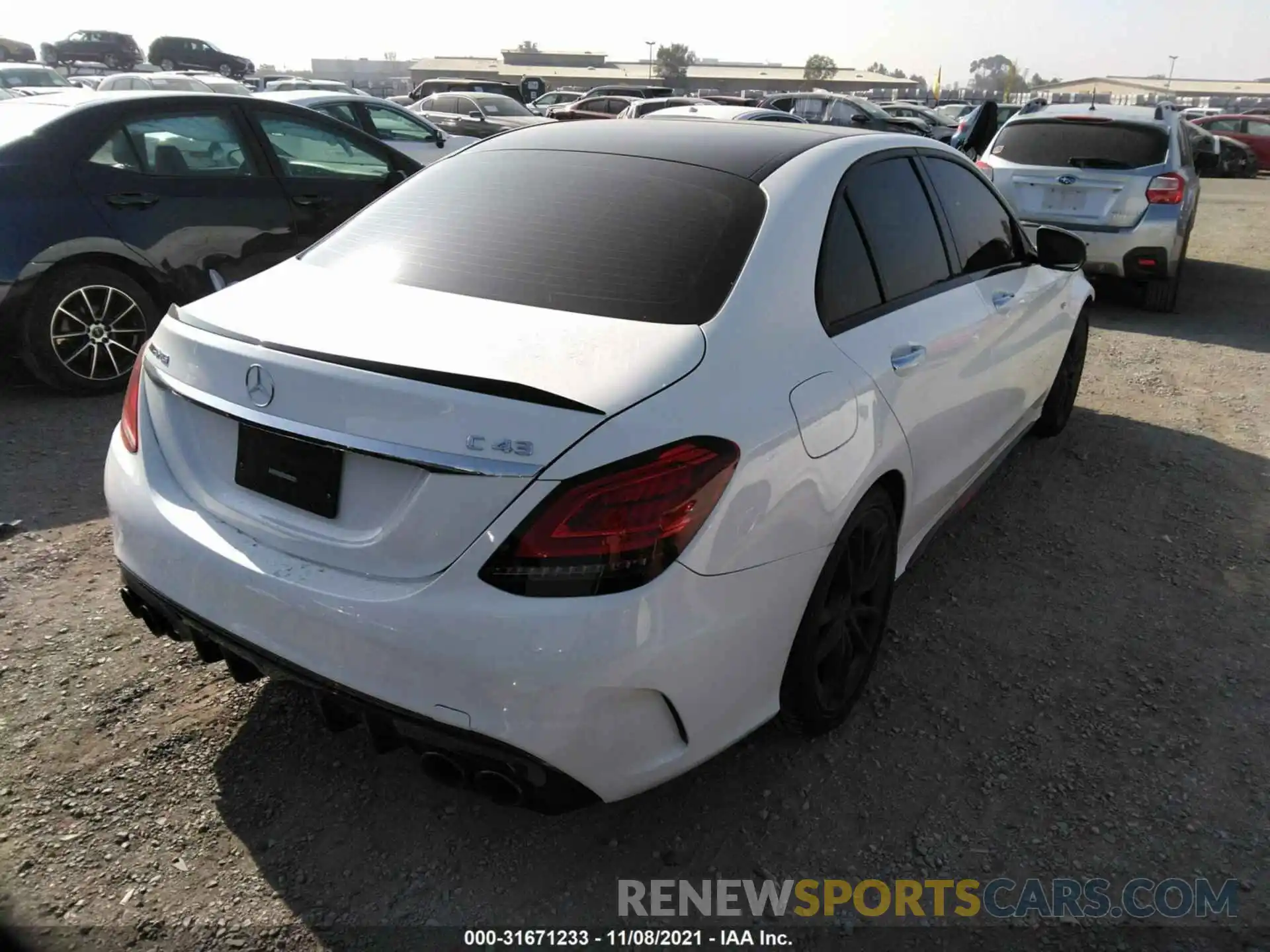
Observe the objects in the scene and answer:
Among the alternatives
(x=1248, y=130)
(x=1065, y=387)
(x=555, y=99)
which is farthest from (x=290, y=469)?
(x=555, y=99)

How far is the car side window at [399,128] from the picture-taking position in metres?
11.4

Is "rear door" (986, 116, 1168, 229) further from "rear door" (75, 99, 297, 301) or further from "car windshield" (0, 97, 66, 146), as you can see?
"car windshield" (0, 97, 66, 146)

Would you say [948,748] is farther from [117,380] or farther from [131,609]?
[117,380]

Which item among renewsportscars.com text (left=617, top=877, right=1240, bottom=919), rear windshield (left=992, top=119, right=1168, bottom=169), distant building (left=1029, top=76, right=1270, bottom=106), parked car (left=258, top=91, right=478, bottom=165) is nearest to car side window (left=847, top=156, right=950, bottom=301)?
renewsportscars.com text (left=617, top=877, right=1240, bottom=919)

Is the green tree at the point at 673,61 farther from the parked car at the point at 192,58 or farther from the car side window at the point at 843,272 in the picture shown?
the car side window at the point at 843,272

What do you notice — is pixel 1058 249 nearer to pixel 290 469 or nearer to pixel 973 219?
pixel 973 219

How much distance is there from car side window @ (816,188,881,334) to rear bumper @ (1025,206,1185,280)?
18.9 feet

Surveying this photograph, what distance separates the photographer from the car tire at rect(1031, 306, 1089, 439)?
16.3 feet

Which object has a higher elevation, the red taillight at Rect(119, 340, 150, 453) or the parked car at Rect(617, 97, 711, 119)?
the red taillight at Rect(119, 340, 150, 453)

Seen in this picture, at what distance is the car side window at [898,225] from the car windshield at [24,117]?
4486 mm

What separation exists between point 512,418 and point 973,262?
234cm

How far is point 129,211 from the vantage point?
5.23 m

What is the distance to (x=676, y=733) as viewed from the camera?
6.70 feet

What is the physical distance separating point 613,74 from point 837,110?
74.2 meters
